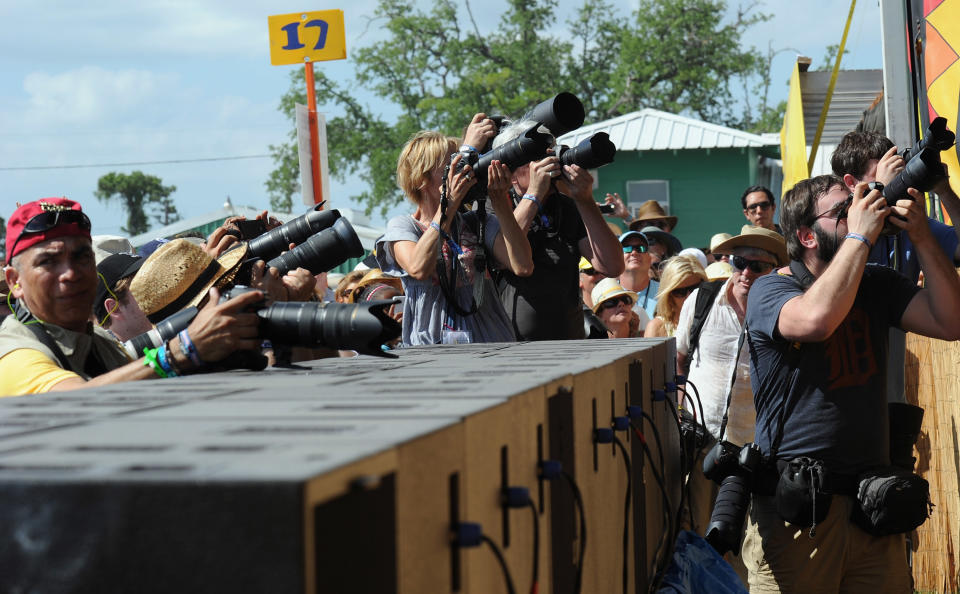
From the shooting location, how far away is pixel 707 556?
11.5 feet

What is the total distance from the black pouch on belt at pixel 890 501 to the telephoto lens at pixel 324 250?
1.99 metres

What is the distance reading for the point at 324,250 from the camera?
4105 mm

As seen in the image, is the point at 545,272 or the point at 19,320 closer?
the point at 19,320

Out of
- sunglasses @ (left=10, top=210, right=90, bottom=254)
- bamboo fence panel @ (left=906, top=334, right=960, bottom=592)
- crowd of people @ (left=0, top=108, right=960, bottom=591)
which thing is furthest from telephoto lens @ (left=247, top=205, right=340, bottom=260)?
bamboo fence panel @ (left=906, top=334, right=960, bottom=592)

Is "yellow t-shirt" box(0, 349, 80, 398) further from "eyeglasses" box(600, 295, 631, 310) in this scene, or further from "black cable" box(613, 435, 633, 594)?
"eyeglasses" box(600, 295, 631, 310)

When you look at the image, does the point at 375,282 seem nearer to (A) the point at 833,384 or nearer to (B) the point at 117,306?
(B) the point at 117,306

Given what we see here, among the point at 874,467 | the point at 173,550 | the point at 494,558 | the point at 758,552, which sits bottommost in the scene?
the point at 758,552

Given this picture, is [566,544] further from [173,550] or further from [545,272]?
[545,272]

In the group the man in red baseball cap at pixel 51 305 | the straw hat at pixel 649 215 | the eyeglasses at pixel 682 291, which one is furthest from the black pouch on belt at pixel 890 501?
the straw hat at pixel 649 215

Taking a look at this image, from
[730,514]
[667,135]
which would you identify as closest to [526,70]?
[667,135]

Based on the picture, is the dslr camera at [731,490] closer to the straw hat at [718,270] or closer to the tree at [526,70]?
the straw hat at [718,270]

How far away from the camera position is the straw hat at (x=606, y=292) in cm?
693

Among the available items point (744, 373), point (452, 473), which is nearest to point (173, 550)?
point (452, 473)

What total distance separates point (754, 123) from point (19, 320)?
47851 mm
